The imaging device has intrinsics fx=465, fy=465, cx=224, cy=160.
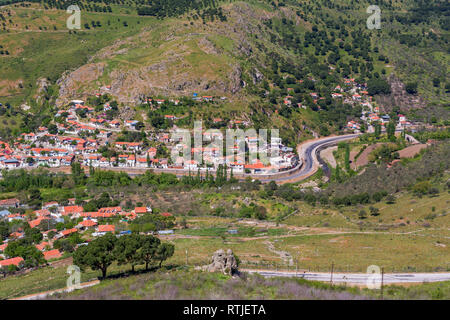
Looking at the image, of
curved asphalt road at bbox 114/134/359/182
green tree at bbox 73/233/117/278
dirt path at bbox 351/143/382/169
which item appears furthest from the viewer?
dirt path at bbox 351/143/382/169

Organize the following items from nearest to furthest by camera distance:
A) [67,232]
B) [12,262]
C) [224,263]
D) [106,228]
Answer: [224,263], [12,262], [67,232], [106,228]

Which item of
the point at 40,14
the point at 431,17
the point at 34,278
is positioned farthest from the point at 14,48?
the point at 431,17

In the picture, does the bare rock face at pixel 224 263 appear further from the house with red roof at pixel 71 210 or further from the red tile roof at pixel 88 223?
the house with red roof at pixel 71 210

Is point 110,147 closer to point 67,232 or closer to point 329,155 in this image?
point 67,232

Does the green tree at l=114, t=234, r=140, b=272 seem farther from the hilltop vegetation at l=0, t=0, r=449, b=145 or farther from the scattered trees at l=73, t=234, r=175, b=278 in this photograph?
the hilltop vegetation at l=0, t=0, r=449, b=145

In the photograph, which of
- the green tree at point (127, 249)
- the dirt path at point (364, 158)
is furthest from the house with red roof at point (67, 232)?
the dirt path at point (364, 158)

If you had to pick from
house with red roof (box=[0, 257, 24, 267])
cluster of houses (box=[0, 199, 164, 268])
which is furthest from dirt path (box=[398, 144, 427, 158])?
house with red roof (box=[0, 257, 24, 267])

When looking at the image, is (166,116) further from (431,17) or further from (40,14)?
(431,17)

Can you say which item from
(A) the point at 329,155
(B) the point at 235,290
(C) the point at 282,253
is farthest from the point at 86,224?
(A) the point at 329,155

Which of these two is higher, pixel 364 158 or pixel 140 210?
pixel 364 158
